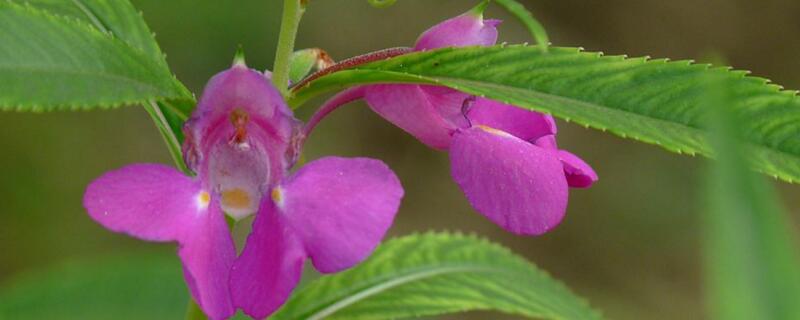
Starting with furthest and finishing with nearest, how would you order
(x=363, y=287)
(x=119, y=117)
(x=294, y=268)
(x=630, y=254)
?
(x=630, y=254), (x=119, y=117), (x=363, y=287), (x=294, y=268)

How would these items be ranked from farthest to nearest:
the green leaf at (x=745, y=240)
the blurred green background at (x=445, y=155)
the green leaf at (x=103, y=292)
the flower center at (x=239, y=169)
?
the blurred green background at (x=445, y=155)
the green leaf at (x=103, y=292)
the flower center at (x=239, y=169)
the green leaf at (x=745, y=240)

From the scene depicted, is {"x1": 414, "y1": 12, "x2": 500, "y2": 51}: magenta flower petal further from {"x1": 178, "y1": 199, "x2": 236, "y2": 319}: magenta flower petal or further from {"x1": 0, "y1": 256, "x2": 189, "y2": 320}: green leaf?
{"x1": 0, "y1": 256, "x2": 189, "y2": 320}: green leaf

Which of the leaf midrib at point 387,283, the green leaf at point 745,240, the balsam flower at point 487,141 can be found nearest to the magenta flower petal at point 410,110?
the balsam flower at point 487,141

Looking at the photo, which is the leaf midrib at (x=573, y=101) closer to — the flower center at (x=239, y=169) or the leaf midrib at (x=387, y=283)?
the flower center at (x=239, y=169)

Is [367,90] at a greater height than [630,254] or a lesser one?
lesser

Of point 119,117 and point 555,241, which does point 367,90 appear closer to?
point 119,117

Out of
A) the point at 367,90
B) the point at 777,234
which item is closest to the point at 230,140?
the point at 367,90

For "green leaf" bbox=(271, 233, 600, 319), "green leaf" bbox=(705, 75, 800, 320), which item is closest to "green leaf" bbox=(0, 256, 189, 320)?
"green leaf" bbox=(271, 233, 600, 319)

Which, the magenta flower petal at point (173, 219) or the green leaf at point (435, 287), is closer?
the magenta flower petal at point (173, 219)
